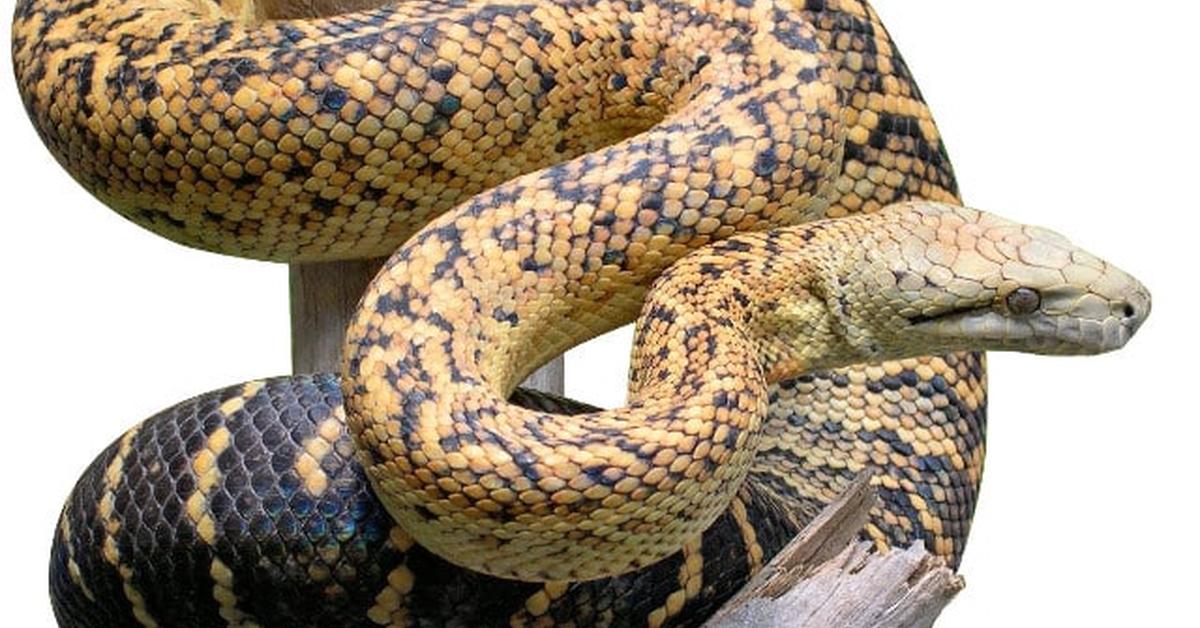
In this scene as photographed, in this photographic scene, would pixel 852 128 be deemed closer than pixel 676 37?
No

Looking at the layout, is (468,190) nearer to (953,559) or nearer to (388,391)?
(388,391)

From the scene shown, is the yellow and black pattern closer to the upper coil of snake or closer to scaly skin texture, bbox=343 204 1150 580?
scaly skin texture, bbox=343 204 1150 580

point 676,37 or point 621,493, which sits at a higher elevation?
point 676,37

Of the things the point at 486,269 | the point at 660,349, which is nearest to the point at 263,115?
the point at 486,269

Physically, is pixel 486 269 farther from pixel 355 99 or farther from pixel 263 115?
pixel 263 115

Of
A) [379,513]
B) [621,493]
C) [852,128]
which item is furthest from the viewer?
[852,128]

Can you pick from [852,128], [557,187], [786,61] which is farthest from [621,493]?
[852,128]

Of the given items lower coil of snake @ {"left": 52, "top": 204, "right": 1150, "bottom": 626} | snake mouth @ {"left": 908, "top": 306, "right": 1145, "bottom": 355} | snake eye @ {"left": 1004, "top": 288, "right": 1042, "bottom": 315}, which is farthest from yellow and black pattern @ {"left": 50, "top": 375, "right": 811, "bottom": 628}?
snake eye @ {"left": 1004, "top": 288, "right": 1042, "bottom": 315}

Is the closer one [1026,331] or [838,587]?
[1026,331]
